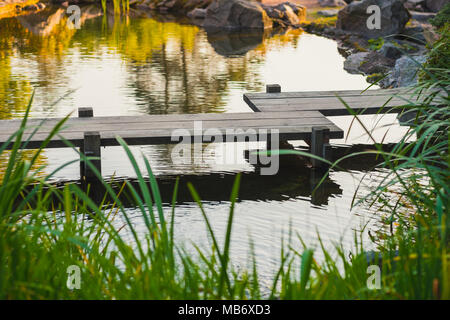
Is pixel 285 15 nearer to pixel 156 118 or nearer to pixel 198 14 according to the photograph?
pixel 198 14

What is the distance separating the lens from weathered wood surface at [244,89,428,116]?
794 cm

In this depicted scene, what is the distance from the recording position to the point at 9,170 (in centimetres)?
250

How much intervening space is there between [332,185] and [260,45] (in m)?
10.4

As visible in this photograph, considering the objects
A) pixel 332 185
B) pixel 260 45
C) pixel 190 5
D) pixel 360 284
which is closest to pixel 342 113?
pixel 332 185

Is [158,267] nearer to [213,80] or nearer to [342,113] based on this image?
[342,113]

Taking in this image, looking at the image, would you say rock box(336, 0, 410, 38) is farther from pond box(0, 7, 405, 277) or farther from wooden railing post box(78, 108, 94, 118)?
wooden railing post box(78, 108, 94, 118)

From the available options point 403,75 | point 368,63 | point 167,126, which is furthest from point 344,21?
point 167,126

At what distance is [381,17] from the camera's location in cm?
1758

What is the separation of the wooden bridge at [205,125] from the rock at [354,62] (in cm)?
500

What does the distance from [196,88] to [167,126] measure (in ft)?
13.3

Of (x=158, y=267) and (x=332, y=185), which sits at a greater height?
(x=158, y=267)

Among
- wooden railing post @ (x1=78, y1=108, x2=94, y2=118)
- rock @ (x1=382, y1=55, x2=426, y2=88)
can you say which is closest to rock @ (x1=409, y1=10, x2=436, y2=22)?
rock @ (x1=382, y1=55, x2=426, y2=88)

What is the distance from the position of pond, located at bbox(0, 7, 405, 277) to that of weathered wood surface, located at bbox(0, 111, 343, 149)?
355 millimetres
